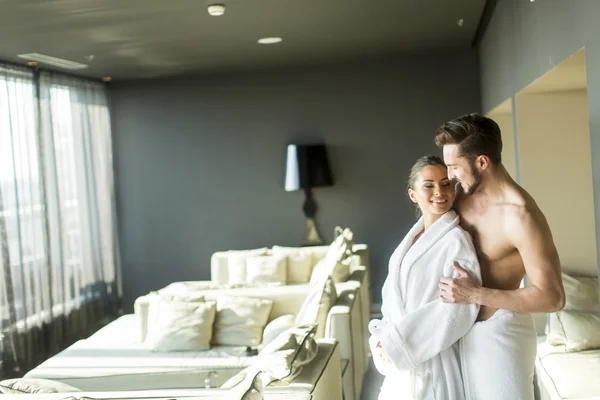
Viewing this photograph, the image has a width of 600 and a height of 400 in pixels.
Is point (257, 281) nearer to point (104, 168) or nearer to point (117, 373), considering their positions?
point (104, 168)

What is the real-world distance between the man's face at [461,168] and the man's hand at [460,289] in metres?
0.28

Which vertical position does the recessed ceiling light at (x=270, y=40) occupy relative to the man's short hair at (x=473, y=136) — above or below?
above

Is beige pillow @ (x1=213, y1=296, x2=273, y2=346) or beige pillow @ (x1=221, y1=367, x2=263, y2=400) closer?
beige pillow @ (x1=221, y1=367, x2=263, y2=400)

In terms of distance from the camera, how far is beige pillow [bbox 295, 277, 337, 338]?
14.3 ft

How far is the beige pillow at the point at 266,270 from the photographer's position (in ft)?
21.6

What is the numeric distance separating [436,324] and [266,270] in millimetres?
4406

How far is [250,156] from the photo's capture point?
25.7ft

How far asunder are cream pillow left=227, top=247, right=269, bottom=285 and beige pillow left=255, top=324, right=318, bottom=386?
3495 millimetres

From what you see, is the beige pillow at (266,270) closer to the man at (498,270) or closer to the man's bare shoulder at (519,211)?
the man at (498,270)

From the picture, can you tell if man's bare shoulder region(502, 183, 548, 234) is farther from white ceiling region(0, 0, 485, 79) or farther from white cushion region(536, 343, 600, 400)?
white ceiling region(0, 0, 485, 79)

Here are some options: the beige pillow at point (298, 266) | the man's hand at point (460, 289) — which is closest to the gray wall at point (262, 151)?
the beige pillow at point (298, 266)

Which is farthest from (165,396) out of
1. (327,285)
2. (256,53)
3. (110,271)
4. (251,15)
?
(110,271)

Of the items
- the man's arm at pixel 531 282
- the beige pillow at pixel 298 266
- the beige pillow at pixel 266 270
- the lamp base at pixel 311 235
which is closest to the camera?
the man's arm at pixel 531 282

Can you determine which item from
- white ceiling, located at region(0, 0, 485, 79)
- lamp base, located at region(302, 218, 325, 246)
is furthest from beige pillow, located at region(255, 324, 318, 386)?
lamp base, located at region(302, 218, 325, 246)
